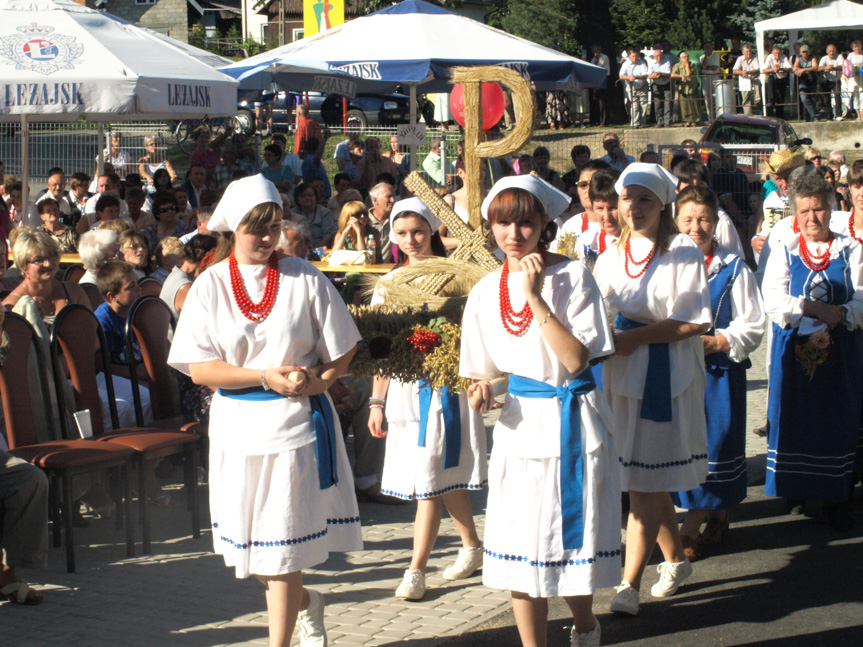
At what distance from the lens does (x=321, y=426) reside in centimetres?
390

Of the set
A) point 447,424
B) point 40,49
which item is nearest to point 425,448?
point 447,424

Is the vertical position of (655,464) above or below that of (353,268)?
below

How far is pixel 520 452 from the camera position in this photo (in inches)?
152

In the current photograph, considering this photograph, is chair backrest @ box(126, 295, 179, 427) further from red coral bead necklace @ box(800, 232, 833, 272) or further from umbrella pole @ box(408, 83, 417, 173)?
umbrella pole @ box(408, 83, 417, 173)

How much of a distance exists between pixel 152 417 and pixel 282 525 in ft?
9.44

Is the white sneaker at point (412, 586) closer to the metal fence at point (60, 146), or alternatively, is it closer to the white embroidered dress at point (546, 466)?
the white embroidered dress at point (546, 466)

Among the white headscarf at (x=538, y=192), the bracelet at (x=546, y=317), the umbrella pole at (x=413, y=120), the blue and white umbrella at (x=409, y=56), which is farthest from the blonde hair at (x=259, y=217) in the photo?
the umbrella pole at (x=413, y=120)

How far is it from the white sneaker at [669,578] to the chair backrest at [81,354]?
3.13 metres

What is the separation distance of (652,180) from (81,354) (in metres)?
3.30

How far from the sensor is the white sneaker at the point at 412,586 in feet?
16.2

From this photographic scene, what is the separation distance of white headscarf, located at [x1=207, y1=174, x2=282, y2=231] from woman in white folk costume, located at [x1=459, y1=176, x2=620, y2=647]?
830 millimetres

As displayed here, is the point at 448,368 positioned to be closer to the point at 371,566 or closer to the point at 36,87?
the point at 371,566

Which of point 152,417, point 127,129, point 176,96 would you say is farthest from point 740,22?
point 152,417

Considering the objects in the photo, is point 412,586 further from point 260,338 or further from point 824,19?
point 824,19
